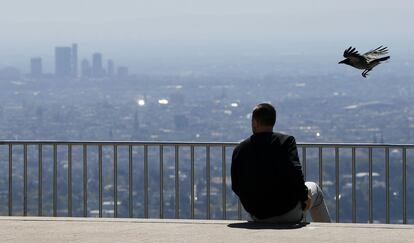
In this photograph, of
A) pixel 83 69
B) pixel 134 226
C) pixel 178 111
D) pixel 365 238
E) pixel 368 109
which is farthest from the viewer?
pixel 83 69

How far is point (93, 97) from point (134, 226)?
136506mm

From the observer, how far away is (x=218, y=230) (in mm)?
12109

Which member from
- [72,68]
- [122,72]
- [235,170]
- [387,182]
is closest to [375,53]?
[235,170]

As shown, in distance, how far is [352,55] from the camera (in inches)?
441

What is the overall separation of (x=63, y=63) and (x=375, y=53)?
16040 centimetres

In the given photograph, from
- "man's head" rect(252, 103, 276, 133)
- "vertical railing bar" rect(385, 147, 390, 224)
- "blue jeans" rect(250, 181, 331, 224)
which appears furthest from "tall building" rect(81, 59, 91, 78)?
"man's head" rect(252, 103, 276, 133)

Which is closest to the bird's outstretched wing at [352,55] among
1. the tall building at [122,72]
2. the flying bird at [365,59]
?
the flying bird at [365,59]

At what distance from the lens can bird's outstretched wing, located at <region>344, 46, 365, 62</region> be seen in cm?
1115

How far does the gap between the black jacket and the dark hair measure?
0.12 m

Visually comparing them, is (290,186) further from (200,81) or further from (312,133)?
A: (200,81)

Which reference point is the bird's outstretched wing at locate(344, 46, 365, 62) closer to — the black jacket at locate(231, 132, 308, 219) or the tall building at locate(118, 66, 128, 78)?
the black jacket at locate(231, 132, 308, 219)

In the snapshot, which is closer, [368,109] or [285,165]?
[285,165]

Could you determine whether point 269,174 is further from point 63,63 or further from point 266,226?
point 63,63

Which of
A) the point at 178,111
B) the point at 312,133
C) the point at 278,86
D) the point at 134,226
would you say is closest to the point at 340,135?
the point at 312,133
